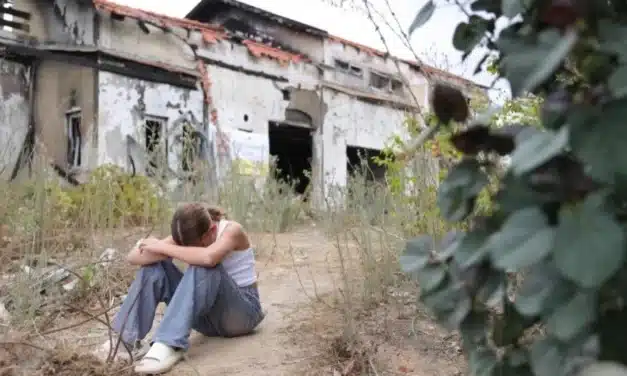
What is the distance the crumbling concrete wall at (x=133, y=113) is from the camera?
9.70 meters

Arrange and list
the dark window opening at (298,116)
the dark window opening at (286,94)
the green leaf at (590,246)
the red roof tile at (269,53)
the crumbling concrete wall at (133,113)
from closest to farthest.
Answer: the green leaf at (590,246) < the crumbling concrete wall at (133,113) < the red roof tile at (269,53) < the dark window opening at (286,94) < the dark window opening at (298,116)

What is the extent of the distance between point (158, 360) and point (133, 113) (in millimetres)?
7853

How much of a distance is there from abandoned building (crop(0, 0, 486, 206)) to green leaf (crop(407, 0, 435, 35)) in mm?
7482

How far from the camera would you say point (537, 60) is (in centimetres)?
56

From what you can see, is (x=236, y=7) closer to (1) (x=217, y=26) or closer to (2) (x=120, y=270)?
(1) (x=217, y=26)

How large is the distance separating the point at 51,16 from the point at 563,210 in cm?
1138

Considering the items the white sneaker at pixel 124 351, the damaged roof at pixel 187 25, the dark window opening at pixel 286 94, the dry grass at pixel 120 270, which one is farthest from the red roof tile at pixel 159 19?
the white sneaker at pixel 124 351

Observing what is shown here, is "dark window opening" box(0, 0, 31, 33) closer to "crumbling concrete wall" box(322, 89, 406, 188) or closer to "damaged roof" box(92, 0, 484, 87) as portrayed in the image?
"damaged roof" box(92, 0, 484, 87)

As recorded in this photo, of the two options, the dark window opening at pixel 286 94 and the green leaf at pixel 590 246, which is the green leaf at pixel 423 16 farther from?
the dark window opening at pixel 286 94

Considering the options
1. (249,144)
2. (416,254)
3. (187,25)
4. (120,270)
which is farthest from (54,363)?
(187,25)

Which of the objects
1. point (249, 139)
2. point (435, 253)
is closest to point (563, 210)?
point (435, 253)

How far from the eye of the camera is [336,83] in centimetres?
1347

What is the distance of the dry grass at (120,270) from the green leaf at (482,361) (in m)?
1.92

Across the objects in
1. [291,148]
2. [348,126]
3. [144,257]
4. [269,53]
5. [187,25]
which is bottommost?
[144,257]
